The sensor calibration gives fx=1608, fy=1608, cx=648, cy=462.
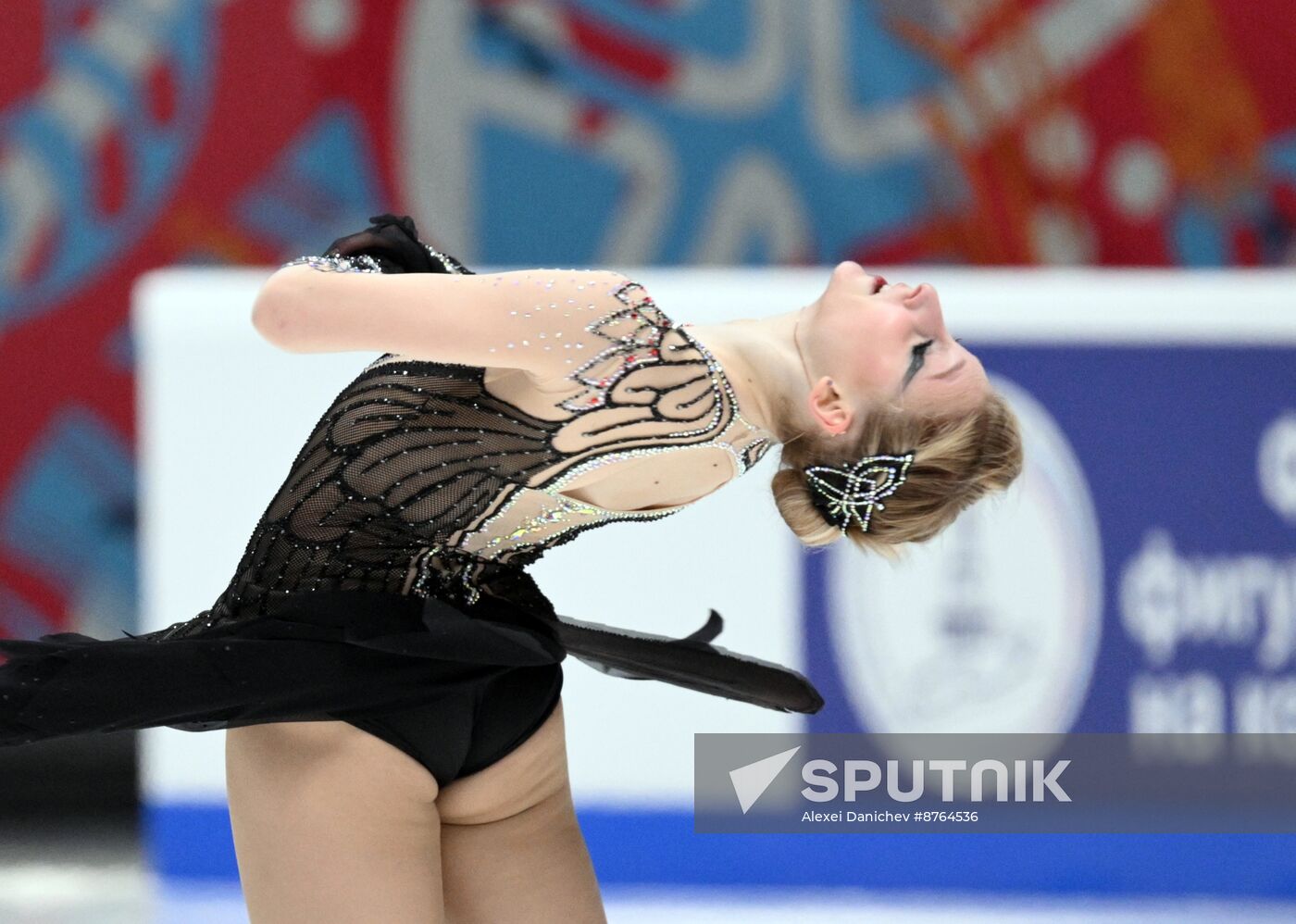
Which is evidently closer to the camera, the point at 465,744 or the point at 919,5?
the point at 465,744

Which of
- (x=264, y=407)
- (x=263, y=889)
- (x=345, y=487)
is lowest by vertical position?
(x=263, y=889)

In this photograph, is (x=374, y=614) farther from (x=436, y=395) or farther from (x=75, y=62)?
(x=75, y=62)

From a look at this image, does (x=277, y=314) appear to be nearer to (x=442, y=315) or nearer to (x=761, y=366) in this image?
(x=442, y=315)

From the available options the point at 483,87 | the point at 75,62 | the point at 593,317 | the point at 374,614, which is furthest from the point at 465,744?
A: the point at 75,62

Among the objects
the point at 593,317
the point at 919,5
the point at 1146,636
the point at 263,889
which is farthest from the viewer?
the point at 919,5

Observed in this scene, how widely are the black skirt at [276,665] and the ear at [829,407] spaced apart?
0.42 metres

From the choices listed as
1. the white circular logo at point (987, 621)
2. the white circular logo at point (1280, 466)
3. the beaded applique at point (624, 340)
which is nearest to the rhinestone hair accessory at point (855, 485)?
the beaded applique at point (624, 340)

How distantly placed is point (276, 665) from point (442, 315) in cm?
45

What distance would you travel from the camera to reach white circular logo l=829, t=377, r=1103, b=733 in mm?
3594

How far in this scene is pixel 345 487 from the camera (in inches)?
70.6

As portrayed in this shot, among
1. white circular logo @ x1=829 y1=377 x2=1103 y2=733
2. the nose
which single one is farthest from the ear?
white circular logo @ x1=829 y1=377 x2=1103 y2=733

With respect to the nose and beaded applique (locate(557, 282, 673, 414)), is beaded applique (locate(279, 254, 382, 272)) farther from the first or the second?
the nose

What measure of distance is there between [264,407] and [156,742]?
0.81 meters

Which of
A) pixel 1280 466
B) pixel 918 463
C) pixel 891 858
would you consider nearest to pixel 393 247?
pixel 918 463
